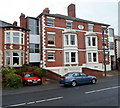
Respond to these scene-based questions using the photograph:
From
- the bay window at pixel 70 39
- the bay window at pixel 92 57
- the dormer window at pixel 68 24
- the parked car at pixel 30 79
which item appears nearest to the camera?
the parked car at pixel 30 79

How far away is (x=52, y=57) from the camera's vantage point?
22.9 metres

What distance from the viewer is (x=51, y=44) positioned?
2300cm

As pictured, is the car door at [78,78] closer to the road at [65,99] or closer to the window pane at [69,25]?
the road at [65,99]

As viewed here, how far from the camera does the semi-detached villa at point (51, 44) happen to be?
2019cm

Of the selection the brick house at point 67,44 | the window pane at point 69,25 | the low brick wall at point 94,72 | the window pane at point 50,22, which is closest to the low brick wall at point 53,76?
the brick house at point 67,44

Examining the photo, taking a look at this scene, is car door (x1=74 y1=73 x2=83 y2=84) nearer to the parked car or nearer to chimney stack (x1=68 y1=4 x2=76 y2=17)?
the parked car

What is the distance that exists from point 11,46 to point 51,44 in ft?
22.2

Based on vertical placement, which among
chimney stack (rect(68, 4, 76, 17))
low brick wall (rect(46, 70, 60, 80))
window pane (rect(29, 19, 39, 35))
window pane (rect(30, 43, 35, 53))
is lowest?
low brick wall (rect(46, 70, 60, 80))

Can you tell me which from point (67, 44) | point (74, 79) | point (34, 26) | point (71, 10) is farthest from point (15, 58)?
point (71, 10)

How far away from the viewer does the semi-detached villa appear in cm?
2019

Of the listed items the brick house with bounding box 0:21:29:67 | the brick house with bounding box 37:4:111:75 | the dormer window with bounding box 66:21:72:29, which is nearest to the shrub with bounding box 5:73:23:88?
the brick house with bounding box 0:21:29:67

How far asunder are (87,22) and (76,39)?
5.07m

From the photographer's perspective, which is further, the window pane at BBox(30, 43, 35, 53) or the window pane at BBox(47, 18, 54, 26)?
the window pane at BBox(47, 18, 54, 26)

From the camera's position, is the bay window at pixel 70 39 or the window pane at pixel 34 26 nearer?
the window pane at pixel 34 26
